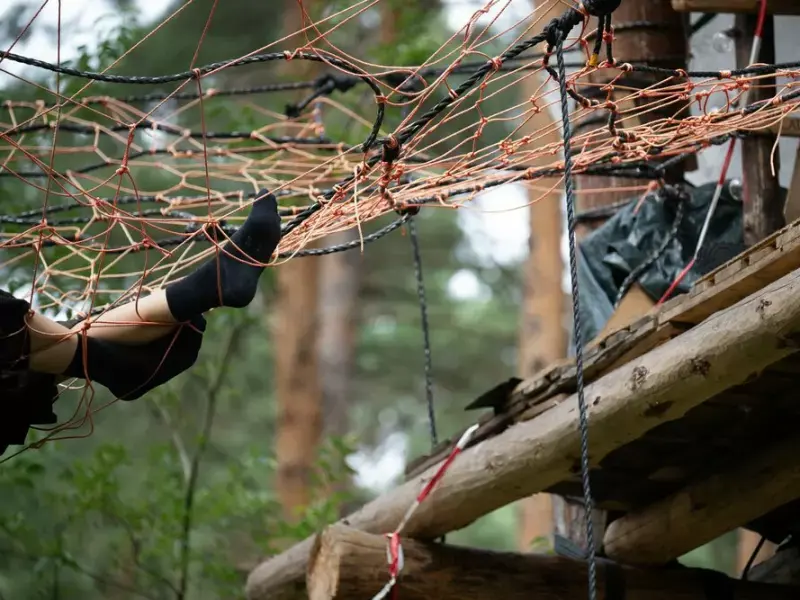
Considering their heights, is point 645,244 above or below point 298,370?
below

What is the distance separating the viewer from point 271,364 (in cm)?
1331

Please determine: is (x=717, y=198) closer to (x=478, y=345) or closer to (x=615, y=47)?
(x=615, y=47)

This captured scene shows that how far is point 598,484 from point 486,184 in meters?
1.33

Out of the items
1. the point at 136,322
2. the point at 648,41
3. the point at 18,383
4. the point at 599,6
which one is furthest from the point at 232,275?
the point at 648,41

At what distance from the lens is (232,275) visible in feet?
8.52

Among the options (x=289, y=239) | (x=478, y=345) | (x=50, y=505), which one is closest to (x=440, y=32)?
(x=478, y=345)

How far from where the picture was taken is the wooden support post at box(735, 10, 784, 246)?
381cm

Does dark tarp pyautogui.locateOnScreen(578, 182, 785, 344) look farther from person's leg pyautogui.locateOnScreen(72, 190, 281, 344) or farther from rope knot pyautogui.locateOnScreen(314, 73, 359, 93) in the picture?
person's leg pyautogui.locateOnScreen(72, 190, 281, 344)

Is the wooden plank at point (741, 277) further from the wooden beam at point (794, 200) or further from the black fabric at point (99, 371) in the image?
the black fabric at point (99, 371)

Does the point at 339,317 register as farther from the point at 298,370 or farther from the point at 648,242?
the point at 648,242

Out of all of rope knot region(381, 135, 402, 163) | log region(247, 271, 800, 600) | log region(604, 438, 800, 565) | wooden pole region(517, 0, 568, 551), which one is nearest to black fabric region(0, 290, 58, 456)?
rope knot region(381, 135, 402, 163)

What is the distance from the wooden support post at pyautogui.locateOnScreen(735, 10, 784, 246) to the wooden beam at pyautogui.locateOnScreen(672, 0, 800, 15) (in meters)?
0.15

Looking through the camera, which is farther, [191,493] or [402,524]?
[191,493]

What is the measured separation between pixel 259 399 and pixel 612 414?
11.3 meters
